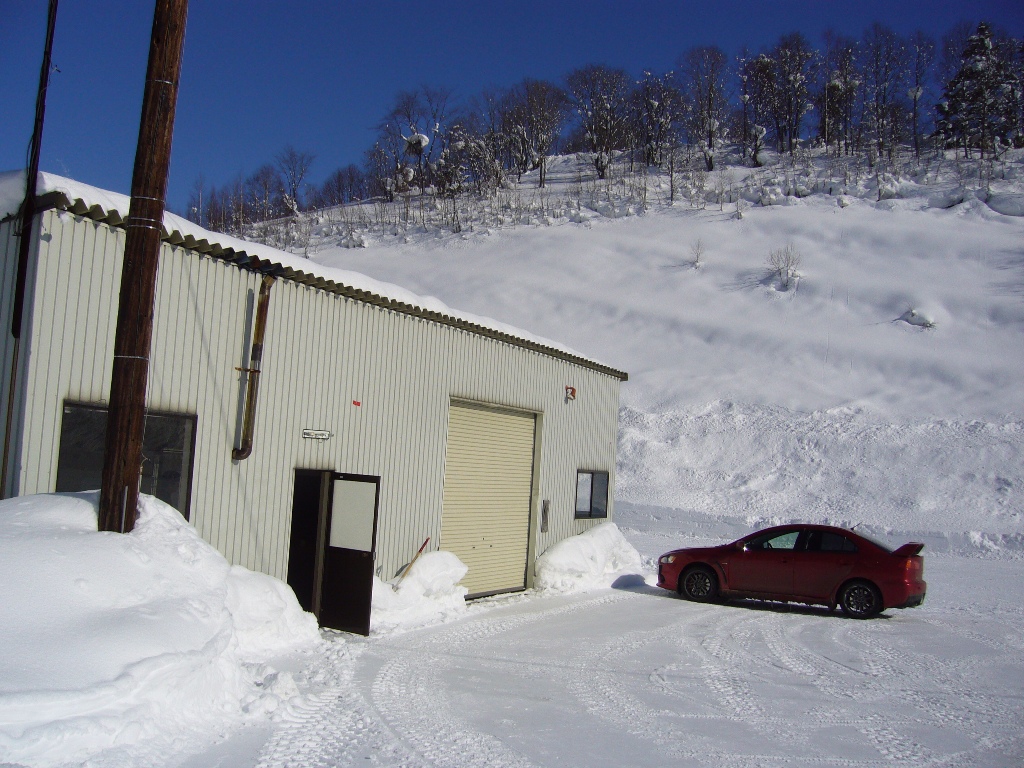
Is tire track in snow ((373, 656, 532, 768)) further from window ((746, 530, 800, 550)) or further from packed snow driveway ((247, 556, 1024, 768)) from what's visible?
window ((746, 530, 800, 550))

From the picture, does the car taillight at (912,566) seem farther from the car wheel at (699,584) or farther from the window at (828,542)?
the car wheel at (699,584)

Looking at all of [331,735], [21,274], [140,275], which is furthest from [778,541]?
[21,274]

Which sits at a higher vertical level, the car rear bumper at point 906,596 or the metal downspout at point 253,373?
the metal downspout at point 253,373

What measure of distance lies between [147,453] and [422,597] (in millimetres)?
4498

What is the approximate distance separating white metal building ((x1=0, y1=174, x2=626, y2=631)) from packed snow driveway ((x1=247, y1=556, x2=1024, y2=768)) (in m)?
1.57

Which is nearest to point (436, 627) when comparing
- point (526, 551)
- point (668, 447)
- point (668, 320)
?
point (526, 551)

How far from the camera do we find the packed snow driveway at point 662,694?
5867mm

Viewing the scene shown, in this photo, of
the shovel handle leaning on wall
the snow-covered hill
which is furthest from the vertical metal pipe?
the snow-covered hill

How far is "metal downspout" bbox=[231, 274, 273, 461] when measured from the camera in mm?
9172

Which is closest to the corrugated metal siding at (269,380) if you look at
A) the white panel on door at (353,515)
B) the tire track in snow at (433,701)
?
the white panel on door at (353,515)

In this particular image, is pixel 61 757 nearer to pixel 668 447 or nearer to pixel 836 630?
pixel 836 630

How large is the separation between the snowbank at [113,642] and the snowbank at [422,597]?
3016 mm

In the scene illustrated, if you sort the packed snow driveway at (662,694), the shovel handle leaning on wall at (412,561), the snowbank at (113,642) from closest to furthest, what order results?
the snowbank at (113,642)
the packed snow driveway at (662,694)
the shovel handle leaning on wall at (412,561)

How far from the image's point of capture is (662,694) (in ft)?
24.9
